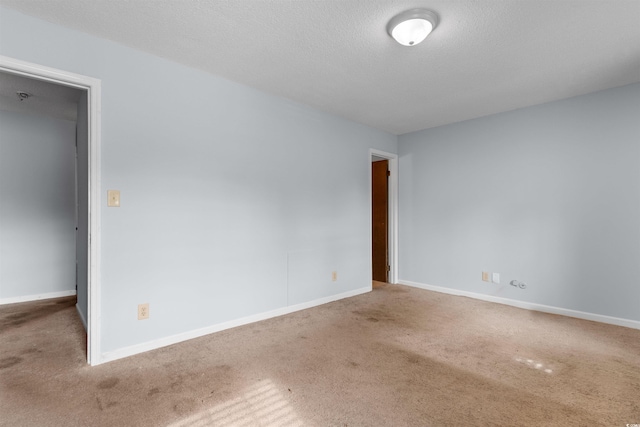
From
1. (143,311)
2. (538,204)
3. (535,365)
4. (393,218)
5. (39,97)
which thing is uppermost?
(39,97)

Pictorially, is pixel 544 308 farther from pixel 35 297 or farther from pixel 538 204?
pixel 35 297

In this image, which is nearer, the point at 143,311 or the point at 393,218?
the point at 143,311

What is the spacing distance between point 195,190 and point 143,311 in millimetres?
1052

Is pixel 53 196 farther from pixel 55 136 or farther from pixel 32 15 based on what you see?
pixel 32 15

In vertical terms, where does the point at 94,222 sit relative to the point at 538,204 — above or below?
below

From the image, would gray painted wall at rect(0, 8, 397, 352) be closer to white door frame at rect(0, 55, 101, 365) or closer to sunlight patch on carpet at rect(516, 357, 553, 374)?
white door frame at rect(0, 55, 101, 365)

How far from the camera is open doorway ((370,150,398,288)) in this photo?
4.80 m

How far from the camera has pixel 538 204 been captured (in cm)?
349

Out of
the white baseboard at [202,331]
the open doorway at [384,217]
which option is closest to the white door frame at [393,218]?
the open doorway at [384,217]

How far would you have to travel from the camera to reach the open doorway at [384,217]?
4805 millimetres

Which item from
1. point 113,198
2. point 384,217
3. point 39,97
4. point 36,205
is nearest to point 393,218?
point 384,217

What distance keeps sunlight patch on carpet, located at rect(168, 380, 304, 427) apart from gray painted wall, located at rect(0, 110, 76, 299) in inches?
147

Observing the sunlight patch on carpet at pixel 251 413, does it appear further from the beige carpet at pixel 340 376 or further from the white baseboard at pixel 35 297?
the white baseboard at pixel 35 297

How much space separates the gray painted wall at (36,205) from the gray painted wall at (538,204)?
193 inches
